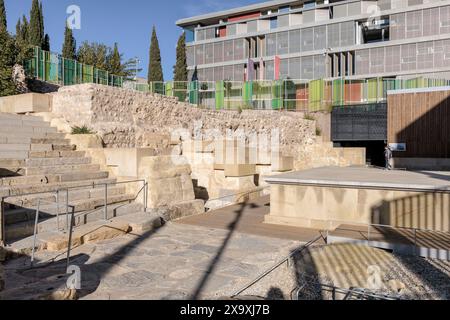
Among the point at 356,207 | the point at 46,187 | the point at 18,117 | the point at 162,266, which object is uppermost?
the point at 18,117

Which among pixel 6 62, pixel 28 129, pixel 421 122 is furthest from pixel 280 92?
pixel 28 129

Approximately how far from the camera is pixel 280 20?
4234cm

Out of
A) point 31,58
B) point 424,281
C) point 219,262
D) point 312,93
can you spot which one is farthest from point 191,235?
point 312,93

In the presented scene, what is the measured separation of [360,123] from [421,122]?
19.3 feet

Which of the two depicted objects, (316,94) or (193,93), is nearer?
(193,93)

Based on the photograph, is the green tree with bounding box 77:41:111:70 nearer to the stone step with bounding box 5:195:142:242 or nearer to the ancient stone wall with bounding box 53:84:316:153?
the ancient stone wall with bounding box 53:84:316:153

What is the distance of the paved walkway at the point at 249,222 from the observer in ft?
23.0

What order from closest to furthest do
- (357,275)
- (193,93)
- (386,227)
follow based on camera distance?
(357,275), (386,227), (193,93)

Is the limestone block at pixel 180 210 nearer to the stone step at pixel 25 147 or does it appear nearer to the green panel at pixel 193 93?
the stone step at pixel 25 147

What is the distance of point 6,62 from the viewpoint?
51.2ft

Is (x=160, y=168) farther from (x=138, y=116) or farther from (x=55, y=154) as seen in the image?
(x=138, y=116)

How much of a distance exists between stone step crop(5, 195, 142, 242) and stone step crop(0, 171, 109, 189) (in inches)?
42.0

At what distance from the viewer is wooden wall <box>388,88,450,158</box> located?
16984 mm

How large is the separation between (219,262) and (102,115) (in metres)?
9.45
